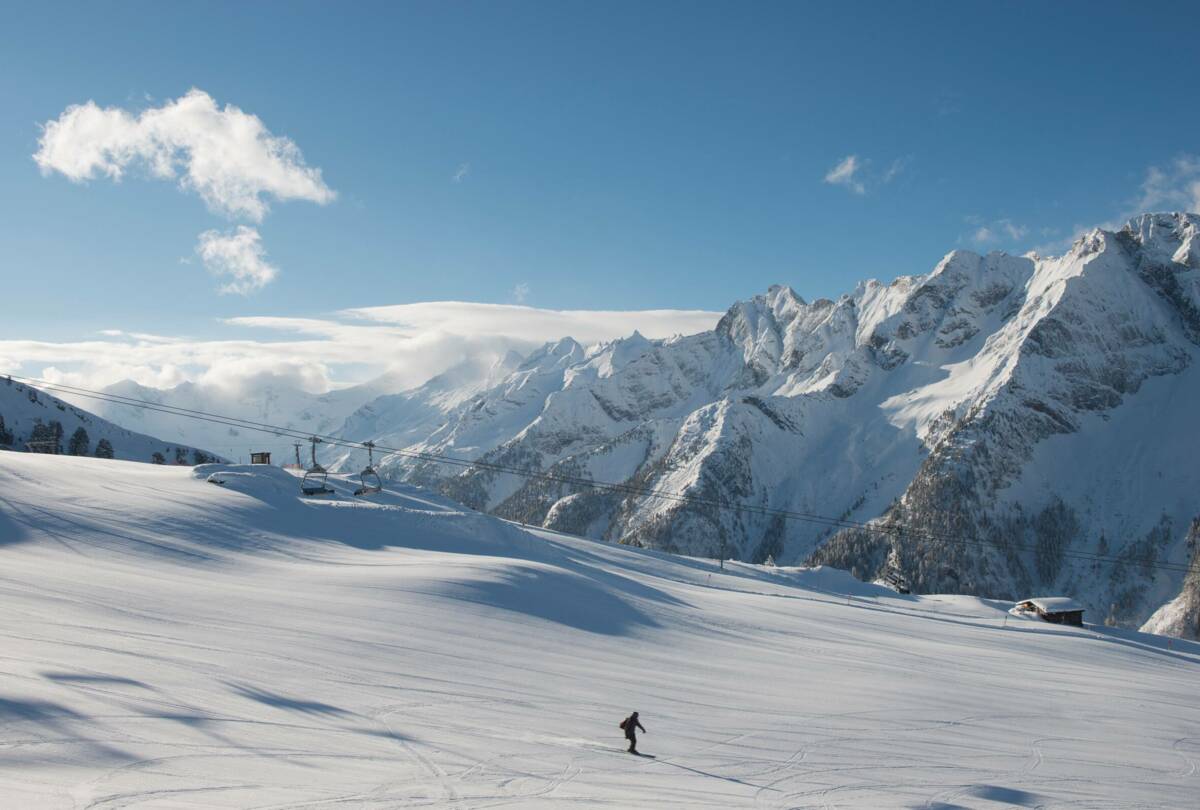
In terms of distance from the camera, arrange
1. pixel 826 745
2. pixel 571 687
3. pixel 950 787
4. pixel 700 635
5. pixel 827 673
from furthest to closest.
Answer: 1. pixel 700 635
2. pixel 827 673
3. pixel 571 687
4. pixel 826 745
5. pixel 950 787

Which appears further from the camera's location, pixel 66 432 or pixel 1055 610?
pixel 66 432

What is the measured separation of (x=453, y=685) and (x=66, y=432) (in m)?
120

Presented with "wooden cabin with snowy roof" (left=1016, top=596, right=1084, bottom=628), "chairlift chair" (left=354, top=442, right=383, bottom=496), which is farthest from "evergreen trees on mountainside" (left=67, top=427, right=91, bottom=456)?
"wooden cabin with snowy roof" (left=1016, top=596, right=1084, bottom=628)

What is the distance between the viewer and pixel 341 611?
24.4 m

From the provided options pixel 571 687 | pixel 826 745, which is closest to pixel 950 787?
pixel 826 745

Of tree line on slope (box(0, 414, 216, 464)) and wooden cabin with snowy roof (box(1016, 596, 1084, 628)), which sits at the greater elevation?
tree line on slope (box(0, 414, 216, 464))

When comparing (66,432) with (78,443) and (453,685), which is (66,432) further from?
(453,685)

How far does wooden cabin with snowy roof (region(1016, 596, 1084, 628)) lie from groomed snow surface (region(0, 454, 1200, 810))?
37271mm

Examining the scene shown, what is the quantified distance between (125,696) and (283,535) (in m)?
21.0

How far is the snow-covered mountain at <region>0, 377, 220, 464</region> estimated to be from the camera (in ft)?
341

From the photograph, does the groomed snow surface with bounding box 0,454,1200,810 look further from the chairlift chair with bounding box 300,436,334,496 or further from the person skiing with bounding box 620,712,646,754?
the chairlift chair with bounding box 300,436,334,496

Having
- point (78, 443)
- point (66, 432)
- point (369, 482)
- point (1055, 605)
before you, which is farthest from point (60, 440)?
point (1055, 605)

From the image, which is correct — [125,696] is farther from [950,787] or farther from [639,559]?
[639,559]

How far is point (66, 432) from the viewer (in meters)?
114
